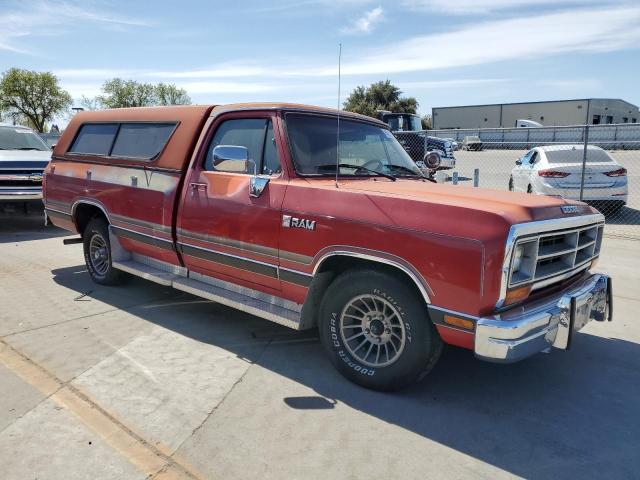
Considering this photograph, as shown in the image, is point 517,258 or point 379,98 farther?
point 379,98

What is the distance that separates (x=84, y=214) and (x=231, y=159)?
3152 mm

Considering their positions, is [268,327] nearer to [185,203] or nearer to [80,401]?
[185,203]

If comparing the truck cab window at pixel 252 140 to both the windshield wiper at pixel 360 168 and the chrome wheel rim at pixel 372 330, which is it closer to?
the windshield wiper at pixel 360 168

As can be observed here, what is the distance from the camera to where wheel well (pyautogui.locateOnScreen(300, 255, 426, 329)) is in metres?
3.50

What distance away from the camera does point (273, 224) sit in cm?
389

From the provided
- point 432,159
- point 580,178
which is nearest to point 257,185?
point 432,159

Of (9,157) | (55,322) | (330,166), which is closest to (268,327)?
(330,166)

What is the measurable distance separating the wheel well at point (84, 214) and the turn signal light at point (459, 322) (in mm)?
4411

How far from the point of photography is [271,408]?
11.0 ft

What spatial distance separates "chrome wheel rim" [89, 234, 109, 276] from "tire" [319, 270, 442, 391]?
3.34 metres

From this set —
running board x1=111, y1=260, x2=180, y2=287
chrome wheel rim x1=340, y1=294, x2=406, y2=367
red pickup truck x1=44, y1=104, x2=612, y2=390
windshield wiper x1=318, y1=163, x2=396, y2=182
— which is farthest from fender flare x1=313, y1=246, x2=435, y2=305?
running board x1=111, y1=260, x2=180, y2=287

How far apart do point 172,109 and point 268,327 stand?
7.86 feet

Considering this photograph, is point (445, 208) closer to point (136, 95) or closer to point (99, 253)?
point (99, 253)

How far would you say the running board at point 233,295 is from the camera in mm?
3915
